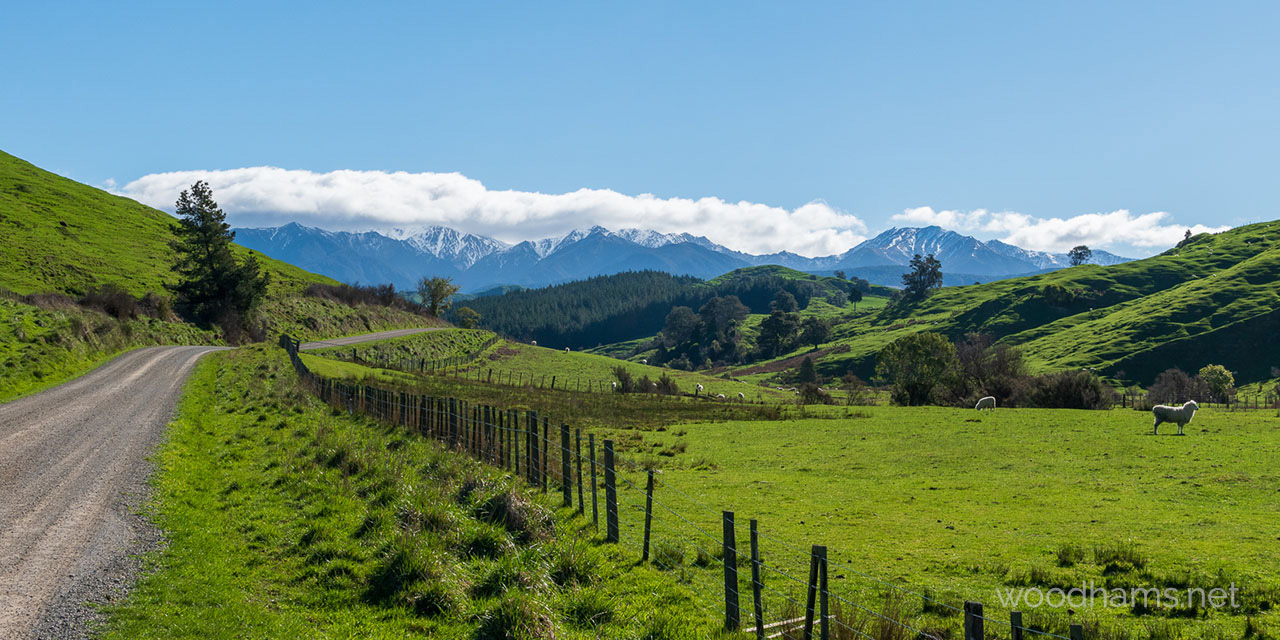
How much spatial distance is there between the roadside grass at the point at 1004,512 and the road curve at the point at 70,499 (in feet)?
32.1

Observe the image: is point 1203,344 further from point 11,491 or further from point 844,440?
point 11,491

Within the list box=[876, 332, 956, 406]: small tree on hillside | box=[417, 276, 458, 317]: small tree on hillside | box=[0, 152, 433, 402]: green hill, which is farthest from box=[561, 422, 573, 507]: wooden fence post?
box=[417, 276, 458, 317]: small tree on hillside

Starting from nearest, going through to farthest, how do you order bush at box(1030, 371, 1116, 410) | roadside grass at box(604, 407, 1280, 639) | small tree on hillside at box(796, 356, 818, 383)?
roadside grass at box(604, 407, 1280, 639) < bush at box(1030, 371, 1116, 410) < small tree on hillside at box(796, 356, 818, 383)

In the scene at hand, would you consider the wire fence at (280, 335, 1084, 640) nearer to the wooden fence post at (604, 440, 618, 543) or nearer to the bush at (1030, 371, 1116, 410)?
the wooden fence post at (604, 440, 618, 543)

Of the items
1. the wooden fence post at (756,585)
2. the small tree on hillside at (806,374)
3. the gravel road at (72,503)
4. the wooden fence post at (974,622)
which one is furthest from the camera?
the small tree on hillside at (806,374)

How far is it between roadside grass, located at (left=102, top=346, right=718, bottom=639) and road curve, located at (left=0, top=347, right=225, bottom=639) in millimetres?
A: 654

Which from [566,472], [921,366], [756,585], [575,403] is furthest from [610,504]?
[921,366]

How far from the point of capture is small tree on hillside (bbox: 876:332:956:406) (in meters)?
70.5

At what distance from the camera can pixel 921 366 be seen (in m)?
70.8

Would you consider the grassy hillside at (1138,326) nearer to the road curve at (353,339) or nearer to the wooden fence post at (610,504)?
the road curve at (353,339)

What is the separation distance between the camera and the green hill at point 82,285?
41625 millimetres

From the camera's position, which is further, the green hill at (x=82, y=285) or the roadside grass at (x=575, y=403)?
the roadside grass at (x=575, y=403)

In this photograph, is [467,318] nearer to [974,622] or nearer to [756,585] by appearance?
[756,585]

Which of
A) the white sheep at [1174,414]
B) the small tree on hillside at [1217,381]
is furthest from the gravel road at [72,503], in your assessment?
the small tree on hillside at [1217,381]
